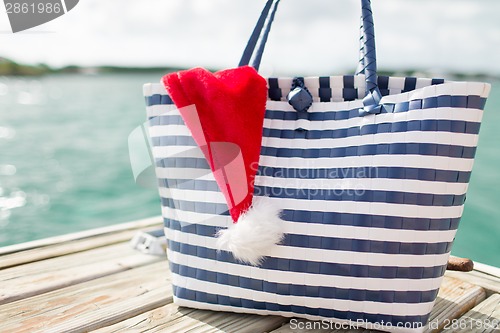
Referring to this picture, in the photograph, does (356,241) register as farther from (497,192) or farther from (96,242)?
(497,192)

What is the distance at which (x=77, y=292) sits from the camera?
3.42ft

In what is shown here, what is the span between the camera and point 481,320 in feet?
3.02

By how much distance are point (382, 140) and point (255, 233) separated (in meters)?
0.27

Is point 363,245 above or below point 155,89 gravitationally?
below

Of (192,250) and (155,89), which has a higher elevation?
(155,89)

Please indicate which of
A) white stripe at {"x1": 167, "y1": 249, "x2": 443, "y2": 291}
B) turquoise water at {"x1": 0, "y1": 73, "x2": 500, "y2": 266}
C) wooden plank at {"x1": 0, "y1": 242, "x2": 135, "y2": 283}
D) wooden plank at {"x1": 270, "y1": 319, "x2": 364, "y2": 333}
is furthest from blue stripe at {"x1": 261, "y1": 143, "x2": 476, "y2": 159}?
turquoise water at {"x1": 0, "y1": 73, "x2": 500, "y2": 266}

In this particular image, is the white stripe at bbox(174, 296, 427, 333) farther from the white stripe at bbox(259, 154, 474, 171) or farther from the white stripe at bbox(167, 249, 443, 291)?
the white stripe at bbox(259, 154, 474, 171)

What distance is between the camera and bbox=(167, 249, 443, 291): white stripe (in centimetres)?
81

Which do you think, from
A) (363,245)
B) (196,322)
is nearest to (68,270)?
(196,322)

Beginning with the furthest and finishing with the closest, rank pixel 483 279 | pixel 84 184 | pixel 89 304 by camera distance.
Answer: pixel 84 184 < pixel 483 279 < pixel 89 304

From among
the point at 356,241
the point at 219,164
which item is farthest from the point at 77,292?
the point at 356,241

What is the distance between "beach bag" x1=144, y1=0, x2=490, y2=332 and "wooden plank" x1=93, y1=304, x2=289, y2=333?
2cm

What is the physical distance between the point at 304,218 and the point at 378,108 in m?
0.23

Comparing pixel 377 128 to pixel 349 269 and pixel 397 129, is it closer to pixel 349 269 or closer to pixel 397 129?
pixel 397 129
